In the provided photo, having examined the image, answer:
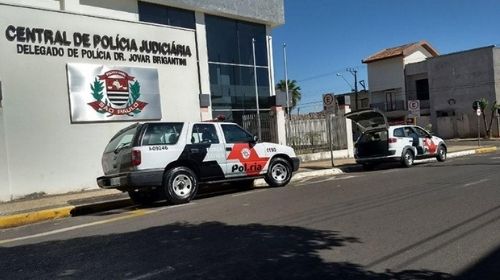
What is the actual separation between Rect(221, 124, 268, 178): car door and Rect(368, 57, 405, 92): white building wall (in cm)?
4660

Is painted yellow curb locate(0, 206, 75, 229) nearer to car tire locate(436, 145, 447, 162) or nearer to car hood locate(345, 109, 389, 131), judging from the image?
car hood locate(345, 109, 389, 131)

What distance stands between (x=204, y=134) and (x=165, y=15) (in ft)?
33.3

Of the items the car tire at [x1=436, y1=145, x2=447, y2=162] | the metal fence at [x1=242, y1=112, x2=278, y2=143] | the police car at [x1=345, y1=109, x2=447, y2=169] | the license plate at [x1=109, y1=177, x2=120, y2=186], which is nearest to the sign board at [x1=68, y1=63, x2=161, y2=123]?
the license plate at [x1=109, y1=177, x2=120, y2=186]

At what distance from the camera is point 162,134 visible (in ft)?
36.8

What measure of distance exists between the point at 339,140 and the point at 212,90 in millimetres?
6450

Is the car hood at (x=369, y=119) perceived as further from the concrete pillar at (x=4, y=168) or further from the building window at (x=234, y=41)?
the concrete pillar at (x=4, y=168)

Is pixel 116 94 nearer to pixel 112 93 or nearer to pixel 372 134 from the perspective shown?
pixel 112 93

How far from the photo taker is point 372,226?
299 inches

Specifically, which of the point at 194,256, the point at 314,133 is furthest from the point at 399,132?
the point at 194,256

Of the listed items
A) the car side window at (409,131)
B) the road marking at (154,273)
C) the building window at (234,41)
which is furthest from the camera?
the building window at (234,41)

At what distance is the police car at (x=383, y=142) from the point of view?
18156mm

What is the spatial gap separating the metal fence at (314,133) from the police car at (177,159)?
30.8 ft

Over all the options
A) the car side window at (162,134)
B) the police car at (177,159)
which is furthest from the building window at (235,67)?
the car side window at (162,134)

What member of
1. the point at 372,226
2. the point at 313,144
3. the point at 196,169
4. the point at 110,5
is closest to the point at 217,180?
the point at 196,169
